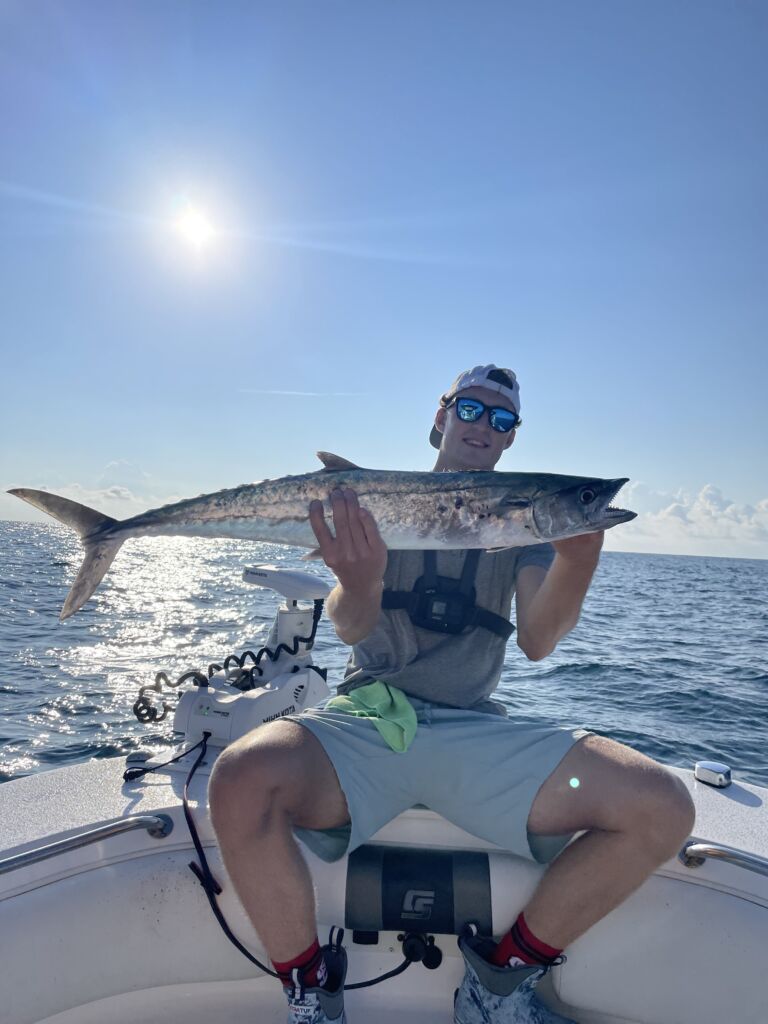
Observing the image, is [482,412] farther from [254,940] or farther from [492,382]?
[254,940]

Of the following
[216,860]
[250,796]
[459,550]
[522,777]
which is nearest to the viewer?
[250,796]

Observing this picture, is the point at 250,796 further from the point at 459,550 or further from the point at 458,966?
the point at 459,550

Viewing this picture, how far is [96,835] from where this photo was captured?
8.73ft

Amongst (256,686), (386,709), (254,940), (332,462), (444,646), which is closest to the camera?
(254,940)

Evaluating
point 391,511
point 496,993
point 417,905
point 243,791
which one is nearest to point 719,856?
point 496,993

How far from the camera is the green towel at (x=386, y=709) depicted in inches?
109

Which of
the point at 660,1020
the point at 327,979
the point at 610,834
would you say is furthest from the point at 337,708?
the point at 660,1020

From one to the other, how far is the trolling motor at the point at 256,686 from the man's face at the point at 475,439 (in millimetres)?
1445

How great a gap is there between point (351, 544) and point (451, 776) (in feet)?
3.92

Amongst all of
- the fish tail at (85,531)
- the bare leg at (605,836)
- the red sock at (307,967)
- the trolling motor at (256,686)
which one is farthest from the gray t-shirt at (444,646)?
the fish tail at (85,531)

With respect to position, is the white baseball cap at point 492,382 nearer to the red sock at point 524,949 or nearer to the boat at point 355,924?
the boat at point 355,924

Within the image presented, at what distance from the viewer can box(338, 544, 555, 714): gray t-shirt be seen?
3.21 metres

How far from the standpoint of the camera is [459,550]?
3609mm

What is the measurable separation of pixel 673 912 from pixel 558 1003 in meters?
0.72
